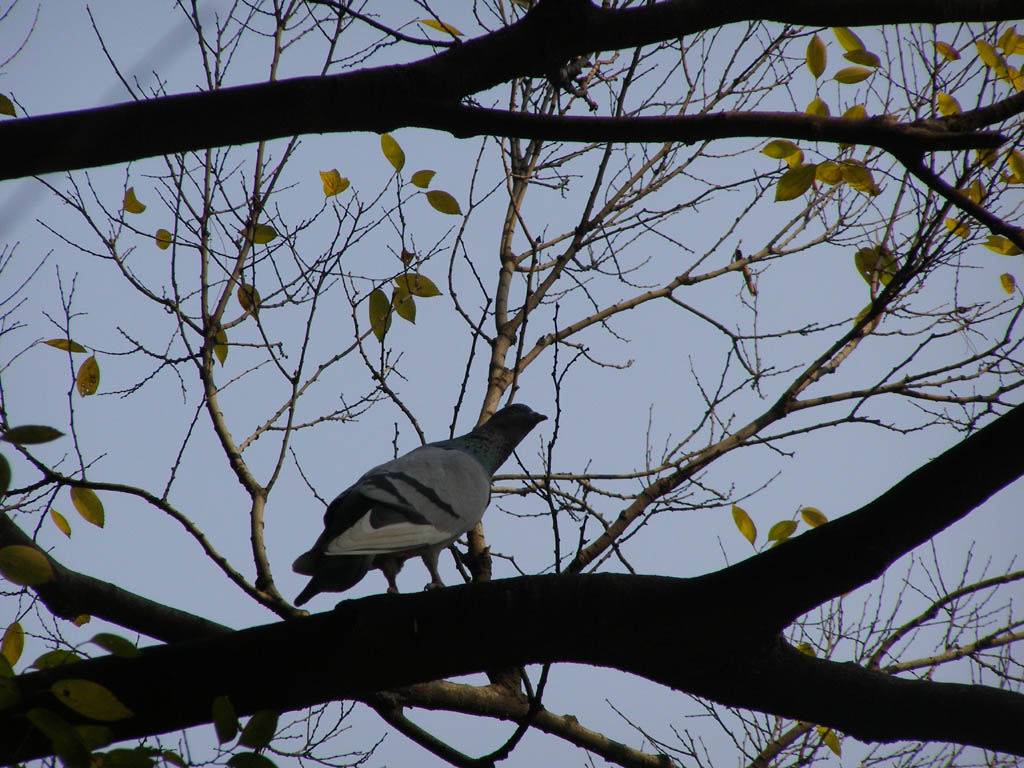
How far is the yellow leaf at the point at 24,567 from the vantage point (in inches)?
65.2

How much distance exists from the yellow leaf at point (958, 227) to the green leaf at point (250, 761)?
8.84ft

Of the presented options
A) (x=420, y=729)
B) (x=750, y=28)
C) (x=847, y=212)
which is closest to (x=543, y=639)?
(x=420, y=729)

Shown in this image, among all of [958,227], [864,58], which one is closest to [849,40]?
[864,58]

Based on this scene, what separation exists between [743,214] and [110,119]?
368 cm

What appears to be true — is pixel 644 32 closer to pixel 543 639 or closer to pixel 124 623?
pixel 543 639

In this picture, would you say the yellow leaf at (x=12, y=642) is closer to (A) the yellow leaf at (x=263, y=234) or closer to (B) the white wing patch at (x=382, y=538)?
(B) the white wing patch at (x=382, y=538)

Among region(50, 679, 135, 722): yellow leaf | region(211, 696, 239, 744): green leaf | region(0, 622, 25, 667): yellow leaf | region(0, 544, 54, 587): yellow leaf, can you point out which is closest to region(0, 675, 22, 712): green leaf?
region(50, 679, 135, 722): yellow leaf

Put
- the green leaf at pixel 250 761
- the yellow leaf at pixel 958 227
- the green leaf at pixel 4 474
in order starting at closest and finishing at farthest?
the green leaf at pixel 4 474, the green leaf at pixel 250 761, the yellow leaf at pixel 958 227

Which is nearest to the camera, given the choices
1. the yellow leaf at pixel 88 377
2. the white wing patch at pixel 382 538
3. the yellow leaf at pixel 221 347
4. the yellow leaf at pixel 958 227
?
the yellow leaf at pixel 958 227

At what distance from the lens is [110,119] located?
1.82m

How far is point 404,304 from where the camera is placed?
350cm

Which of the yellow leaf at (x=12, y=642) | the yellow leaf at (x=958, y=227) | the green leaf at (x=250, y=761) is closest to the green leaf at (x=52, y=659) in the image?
the yellow leaf at (x=12, y=642)

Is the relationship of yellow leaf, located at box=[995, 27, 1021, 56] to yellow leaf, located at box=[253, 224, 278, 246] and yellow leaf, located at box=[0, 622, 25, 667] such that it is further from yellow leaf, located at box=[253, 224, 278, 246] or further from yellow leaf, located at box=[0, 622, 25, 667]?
yellow leaf, located at box=[0, 622, 25, 667]

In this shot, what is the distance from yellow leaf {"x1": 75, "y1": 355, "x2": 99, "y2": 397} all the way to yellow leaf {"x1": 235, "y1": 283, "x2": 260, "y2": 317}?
73cm
